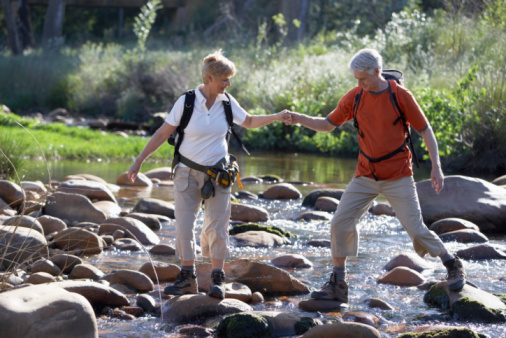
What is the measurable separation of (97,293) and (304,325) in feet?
4.50

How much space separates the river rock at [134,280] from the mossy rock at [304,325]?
1311mm

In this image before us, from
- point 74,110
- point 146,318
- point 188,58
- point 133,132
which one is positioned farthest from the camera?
point 74,110

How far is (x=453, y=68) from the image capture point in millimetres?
16188

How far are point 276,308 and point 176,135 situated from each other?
1367 mm

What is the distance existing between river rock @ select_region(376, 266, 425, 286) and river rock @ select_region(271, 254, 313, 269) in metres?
0.72

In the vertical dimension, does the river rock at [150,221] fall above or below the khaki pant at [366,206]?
below

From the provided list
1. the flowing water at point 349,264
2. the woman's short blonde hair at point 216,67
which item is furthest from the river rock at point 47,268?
the woman's short blonde hair at point 216,67

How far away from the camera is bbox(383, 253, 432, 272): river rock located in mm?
6309

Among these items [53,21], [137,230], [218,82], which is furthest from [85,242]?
[53,21]

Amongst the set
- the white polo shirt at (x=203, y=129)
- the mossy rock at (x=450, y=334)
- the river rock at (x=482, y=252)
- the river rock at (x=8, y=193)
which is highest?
the white polo shirt at (x=203, y=129)

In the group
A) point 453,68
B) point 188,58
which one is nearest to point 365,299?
point 453,68

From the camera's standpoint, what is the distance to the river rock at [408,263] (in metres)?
6.31

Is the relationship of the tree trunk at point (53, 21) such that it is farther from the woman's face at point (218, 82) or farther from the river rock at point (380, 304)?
the river rock at point (380, 304)

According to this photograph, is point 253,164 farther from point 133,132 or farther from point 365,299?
point 365,299
